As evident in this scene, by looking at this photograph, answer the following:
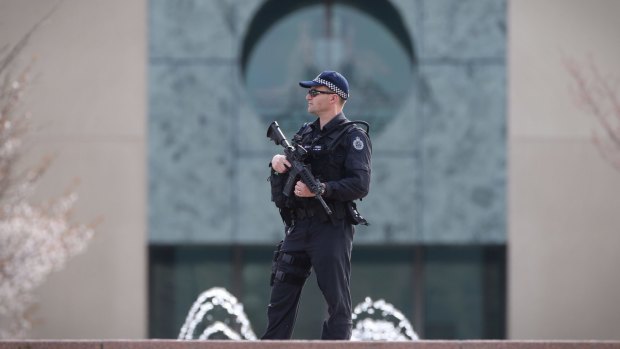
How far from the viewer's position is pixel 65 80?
1427 cm

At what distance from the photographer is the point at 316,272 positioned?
6539mm

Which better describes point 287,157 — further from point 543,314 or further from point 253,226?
point 543,314

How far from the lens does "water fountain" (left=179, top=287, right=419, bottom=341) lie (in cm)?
1355

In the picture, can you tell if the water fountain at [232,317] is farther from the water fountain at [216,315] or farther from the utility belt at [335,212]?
the utility belt at [335,212]

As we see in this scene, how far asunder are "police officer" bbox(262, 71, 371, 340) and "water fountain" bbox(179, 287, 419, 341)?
6737 millimetres

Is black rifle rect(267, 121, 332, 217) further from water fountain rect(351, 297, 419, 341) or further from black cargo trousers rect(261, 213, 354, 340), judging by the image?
water fountain rect(351, 297, 419, 341)

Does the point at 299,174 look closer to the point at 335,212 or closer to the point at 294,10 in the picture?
the point at 335,212

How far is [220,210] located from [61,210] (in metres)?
1.87

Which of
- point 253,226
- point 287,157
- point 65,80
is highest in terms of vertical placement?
point 65,80

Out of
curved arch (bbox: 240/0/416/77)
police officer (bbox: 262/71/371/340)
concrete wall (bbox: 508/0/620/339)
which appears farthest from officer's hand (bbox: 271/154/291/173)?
concrete wall (bbox: 508/0/620/339)

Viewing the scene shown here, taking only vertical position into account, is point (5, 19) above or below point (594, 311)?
above

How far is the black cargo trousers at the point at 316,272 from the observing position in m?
6.50

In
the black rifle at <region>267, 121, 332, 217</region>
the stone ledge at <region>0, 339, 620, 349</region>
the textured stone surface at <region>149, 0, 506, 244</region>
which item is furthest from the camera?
the textured stone surface at <region>149, 0, 506, 244</region>

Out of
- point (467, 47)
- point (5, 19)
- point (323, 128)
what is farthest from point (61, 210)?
point (323, 128)
